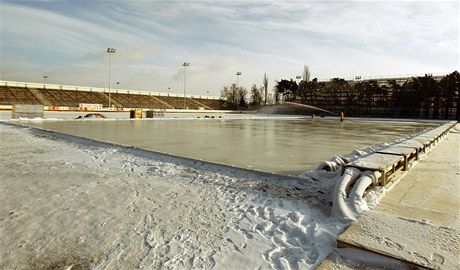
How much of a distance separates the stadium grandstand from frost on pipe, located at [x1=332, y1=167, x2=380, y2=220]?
51.4m

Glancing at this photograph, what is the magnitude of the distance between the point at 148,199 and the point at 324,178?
3.42 m

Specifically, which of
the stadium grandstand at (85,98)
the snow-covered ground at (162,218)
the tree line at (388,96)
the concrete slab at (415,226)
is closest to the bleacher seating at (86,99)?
the stadium grandstand at (85,98)

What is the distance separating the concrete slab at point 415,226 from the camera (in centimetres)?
275

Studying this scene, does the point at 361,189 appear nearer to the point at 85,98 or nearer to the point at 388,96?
the point at 388,96

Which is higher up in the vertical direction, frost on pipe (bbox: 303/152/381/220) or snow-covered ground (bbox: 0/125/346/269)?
frost on pipe (bbox: 303/152/381/220)

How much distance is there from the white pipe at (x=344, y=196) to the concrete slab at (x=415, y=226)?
25cm

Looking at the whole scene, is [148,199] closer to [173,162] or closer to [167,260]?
[167,260]

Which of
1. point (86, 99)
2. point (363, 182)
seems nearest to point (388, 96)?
point (363, 182)

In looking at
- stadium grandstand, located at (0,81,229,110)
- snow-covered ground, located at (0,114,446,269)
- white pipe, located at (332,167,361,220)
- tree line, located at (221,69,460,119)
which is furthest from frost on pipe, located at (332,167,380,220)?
tree line, located at (221,69,460,119)

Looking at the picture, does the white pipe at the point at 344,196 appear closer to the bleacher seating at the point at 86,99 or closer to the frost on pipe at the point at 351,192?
the frost on pipe at the point at 351,192

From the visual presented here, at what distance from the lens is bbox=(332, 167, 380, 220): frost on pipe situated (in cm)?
393

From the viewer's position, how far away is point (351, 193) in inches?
171

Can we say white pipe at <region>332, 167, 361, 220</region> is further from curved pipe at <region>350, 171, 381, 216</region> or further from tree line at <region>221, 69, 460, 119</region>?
tree line at <region>221, 69, 460, 119</region>

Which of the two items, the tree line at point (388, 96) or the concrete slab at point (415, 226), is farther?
the tree line at point (388, 96)
